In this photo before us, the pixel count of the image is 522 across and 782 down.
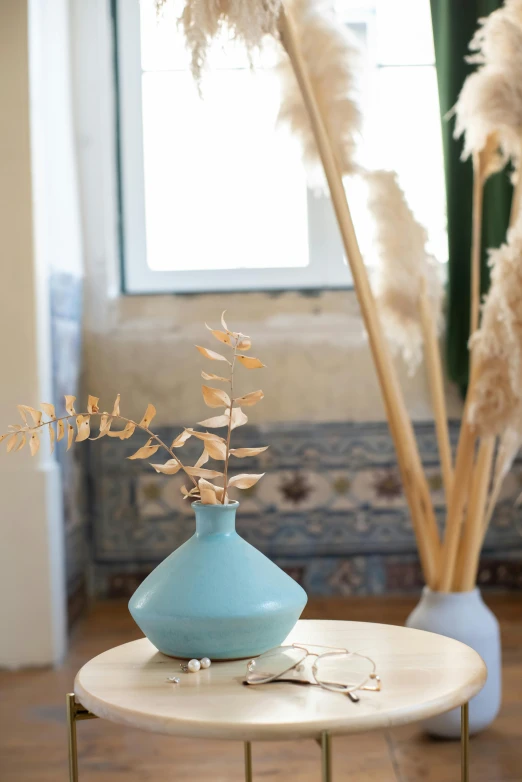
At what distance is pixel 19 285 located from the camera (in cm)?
252

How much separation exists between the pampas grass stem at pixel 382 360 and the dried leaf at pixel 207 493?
929 mm

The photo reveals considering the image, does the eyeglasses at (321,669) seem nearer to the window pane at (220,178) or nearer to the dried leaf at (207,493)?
the dried leaf at (207,493)

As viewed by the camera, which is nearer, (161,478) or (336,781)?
(336,781)

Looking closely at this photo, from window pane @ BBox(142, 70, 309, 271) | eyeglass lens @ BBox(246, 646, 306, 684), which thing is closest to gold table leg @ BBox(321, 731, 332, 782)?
eyeglass lens @ BBox(246, 646, 306, 684)

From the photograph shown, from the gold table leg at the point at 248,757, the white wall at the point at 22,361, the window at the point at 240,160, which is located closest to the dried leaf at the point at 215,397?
the gold table leg at the point at 248,757

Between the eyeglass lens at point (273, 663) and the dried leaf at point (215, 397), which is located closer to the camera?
the eyeglass lens at point (273, 663)

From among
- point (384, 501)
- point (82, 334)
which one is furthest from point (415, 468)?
point (82, 334)

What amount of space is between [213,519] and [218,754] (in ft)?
3.29

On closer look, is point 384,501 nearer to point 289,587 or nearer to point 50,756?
point 50,756

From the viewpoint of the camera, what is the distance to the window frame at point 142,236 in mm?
3232

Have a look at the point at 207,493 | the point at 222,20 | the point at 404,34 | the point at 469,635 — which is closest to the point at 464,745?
the point at 207,493

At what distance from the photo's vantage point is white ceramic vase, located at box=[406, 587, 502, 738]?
6.22ft

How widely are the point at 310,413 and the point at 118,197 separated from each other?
1.04 meters

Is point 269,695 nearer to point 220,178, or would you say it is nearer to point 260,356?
point 260,356
